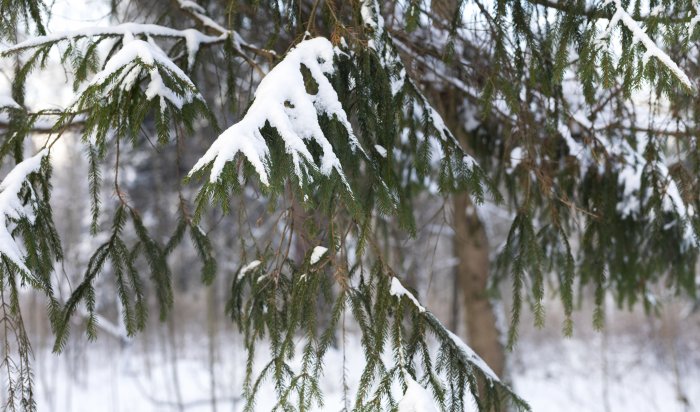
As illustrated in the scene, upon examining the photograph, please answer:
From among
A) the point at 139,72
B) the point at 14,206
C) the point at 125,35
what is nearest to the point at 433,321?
the point at 139,72

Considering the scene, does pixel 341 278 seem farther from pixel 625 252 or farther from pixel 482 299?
pixel 482 299

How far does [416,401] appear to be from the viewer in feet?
6.06

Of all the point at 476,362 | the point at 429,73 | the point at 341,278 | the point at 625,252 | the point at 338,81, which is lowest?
the point at 476,362

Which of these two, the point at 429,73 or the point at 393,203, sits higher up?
the point at 429,73

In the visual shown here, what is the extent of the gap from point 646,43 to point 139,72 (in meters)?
1.82

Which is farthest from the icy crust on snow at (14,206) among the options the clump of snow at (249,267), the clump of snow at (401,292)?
the clump of snow at (401,292)

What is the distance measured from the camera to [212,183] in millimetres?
1638

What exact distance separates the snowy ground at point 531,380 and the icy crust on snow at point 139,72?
28.5 ft

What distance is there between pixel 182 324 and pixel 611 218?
56.8 ft

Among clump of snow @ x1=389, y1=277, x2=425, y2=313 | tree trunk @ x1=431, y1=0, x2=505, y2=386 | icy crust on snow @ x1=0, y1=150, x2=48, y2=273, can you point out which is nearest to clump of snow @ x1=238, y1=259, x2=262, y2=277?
clump of snow @ x1=389, y1=277, x2=425, y2=313

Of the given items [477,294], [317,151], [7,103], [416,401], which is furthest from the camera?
[477,294]

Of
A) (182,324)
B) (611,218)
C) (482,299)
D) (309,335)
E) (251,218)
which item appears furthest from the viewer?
(182,324)

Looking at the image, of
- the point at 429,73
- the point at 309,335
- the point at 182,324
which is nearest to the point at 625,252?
the point at 429,73

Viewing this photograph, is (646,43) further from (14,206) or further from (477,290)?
(477,290)
